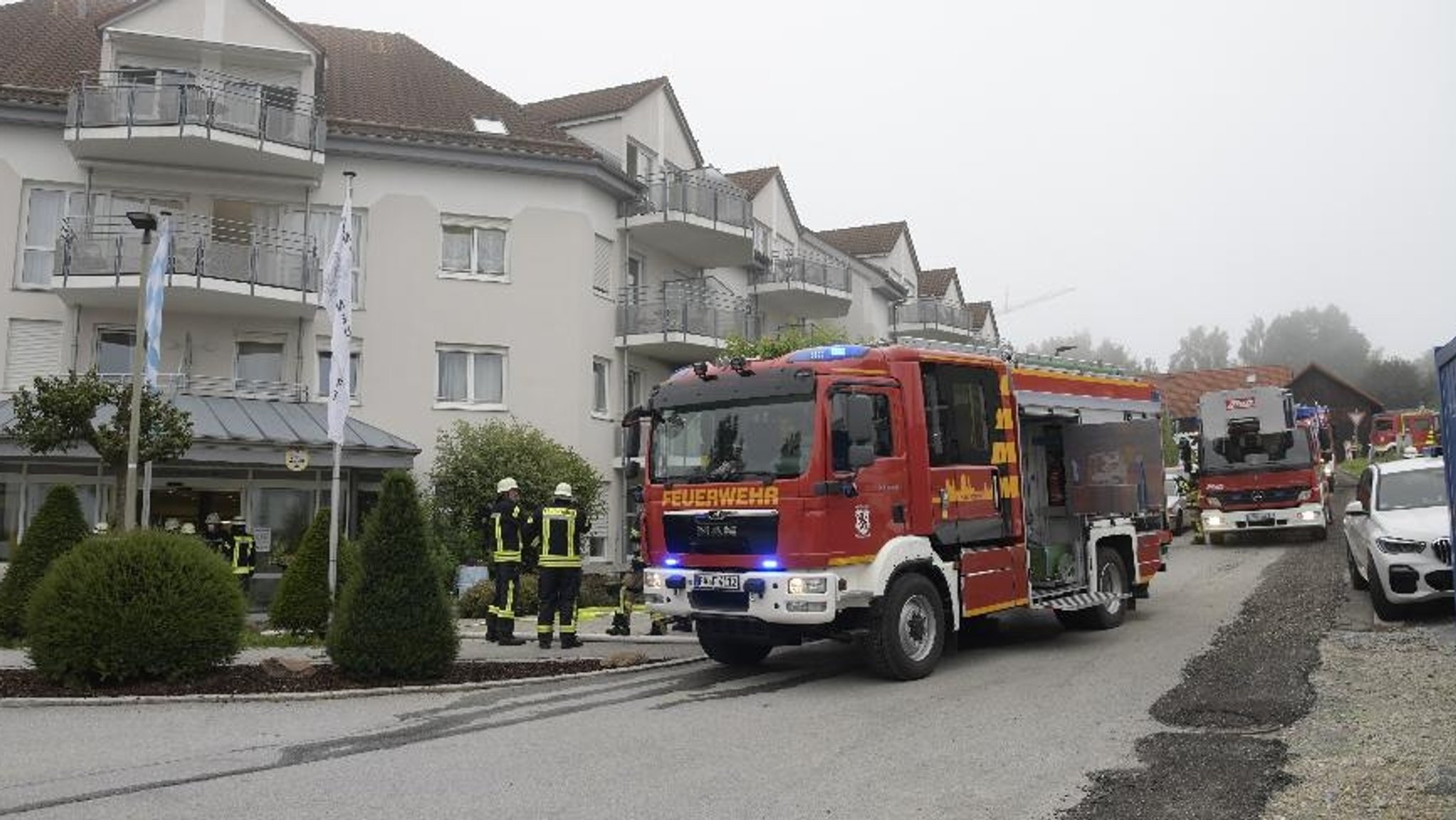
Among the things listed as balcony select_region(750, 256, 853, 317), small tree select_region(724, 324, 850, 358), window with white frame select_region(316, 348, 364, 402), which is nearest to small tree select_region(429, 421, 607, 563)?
window with white frame select_region(316, 348, 364, 402)

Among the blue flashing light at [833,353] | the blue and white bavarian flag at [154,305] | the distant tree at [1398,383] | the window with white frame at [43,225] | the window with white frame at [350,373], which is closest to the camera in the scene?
the blue flashing light at [833,353]

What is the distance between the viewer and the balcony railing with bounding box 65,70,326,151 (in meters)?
21.2

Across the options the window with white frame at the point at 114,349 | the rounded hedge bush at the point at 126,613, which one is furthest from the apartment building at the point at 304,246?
the rounded hedge bush at the point at 126,613

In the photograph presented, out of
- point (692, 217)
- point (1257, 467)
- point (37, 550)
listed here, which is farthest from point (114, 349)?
point (1257, 467)

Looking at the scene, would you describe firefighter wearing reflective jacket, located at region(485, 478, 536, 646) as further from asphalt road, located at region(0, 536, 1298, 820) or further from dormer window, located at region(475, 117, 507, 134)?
dormer window, located at region(475, 117, 507, 134)

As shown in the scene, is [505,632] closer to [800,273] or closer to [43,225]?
[43,225]

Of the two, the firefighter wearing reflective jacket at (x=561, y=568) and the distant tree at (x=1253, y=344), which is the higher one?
the distant tree at (x=1253, y=344)

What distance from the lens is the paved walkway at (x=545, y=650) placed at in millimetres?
11609

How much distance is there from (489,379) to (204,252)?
6319mm

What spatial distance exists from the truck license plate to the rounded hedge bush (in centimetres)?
430

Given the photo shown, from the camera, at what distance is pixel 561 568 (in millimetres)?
12430

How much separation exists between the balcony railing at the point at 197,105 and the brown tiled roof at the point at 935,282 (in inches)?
1343

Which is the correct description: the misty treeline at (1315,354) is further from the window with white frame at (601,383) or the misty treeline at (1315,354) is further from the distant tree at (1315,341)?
the window with white frame at (601,383)

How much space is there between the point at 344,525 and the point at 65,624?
12.5m
